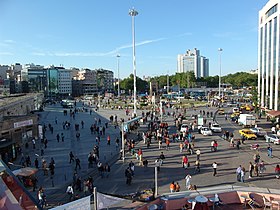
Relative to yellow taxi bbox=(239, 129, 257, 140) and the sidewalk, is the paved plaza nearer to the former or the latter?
the sidewalk

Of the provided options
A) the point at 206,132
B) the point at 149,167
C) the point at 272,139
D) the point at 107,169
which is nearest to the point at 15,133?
the point at 107,169

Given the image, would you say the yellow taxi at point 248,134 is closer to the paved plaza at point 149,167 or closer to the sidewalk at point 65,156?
the paved plaza at point 149,167

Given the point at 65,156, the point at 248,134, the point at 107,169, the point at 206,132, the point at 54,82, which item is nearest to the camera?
the point at 107,169

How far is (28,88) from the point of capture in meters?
147

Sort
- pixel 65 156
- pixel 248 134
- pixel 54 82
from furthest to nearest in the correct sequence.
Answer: pixel 54 82, pixel 248 134, pixel 65 156

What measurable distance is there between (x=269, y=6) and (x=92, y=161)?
4158cm

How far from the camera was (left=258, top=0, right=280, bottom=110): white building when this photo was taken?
44.8 metres

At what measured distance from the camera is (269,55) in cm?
4847

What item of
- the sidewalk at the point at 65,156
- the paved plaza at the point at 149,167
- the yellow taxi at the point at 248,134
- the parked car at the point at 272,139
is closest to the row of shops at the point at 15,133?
the sidewalk at the point at 65,156

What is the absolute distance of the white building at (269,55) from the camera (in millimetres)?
44750

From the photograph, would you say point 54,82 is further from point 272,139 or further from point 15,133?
point 272,139

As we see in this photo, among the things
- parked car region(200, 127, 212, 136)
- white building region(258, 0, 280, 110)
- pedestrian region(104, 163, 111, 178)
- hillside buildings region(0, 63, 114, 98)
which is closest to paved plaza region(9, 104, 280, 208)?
pedestrian region(104, 163, 111, 178)

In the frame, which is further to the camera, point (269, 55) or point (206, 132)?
point (269, 55)

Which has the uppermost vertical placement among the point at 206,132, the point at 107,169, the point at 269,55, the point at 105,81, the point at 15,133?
the point at 105,81
